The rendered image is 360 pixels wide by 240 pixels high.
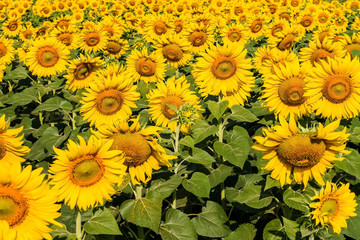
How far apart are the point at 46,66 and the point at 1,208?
4323 mm

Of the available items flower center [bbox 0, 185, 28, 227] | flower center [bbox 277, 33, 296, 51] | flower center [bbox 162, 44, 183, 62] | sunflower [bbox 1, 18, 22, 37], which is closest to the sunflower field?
flower center [bbox 0, 185, 28, 227]

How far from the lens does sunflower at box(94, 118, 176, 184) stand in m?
2.71

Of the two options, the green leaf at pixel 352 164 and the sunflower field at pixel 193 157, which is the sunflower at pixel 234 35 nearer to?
the sunflower field at pixel 193 157

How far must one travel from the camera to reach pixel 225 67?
4.23m

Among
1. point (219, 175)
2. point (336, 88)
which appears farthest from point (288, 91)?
point (219, 175)

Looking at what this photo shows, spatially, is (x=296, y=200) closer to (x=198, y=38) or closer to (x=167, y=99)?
(x=167, y=99)

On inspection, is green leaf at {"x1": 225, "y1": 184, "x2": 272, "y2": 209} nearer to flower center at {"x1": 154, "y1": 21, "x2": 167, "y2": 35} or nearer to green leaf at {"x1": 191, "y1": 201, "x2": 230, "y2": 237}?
green leaf at {"x1": 191, "y1": 201, "x2": 230, "y2": 237}

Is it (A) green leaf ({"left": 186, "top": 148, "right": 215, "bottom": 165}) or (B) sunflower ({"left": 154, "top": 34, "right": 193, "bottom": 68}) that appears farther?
(B) sunflower ({"left": 154, "top": 34, "right": 193, "bottom": 68})

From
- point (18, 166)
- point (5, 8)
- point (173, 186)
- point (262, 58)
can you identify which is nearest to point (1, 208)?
point (18, 166)

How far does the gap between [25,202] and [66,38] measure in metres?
6.22

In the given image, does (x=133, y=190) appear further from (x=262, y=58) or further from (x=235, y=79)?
(x=262, y=58)

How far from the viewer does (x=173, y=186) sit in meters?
3.12

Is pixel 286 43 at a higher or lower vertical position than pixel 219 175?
higher

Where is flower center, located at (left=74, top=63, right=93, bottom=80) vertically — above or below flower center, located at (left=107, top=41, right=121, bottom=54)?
above
